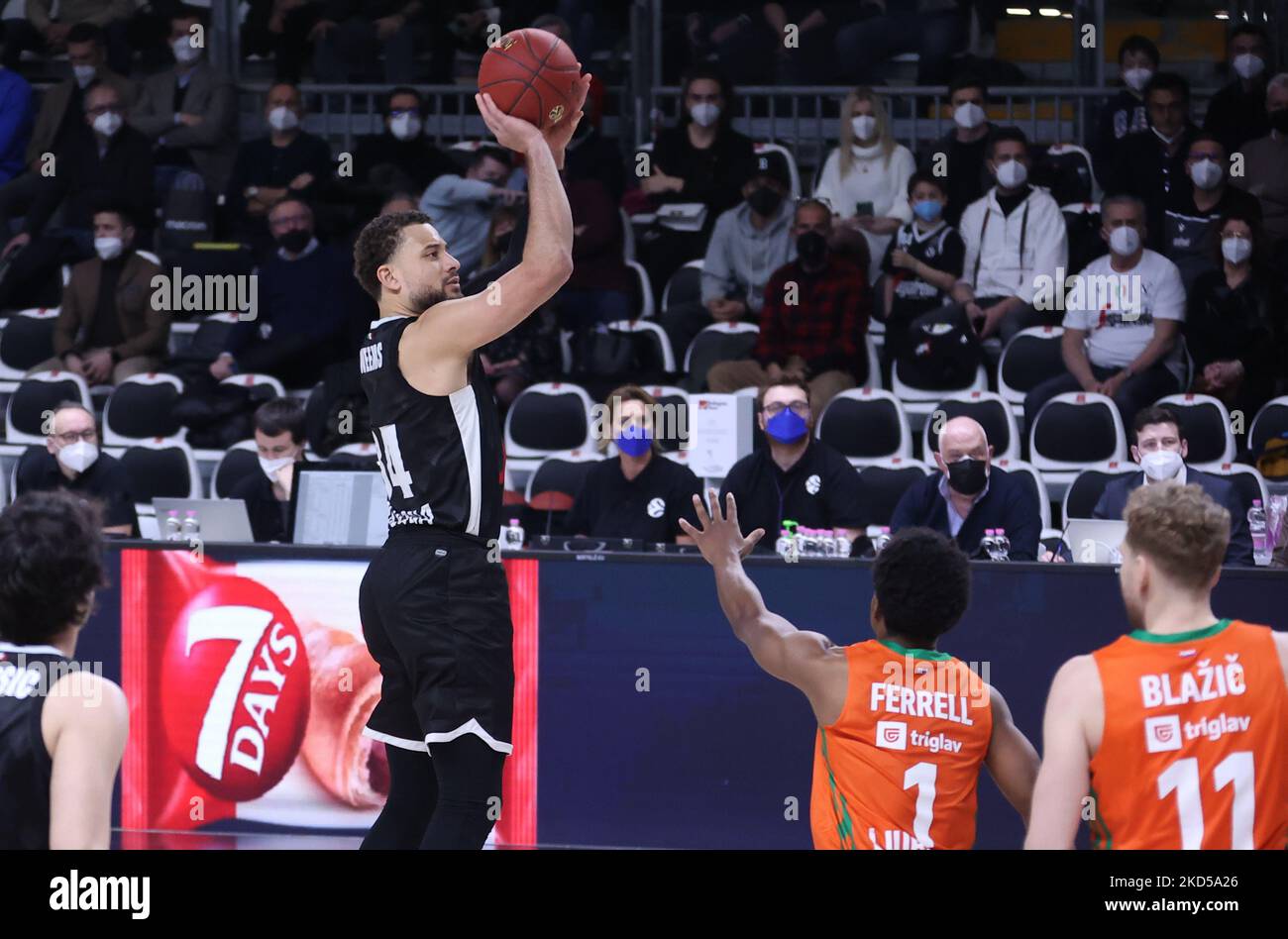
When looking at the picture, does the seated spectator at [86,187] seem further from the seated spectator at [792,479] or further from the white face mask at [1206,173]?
the white face mask at [1206,173]

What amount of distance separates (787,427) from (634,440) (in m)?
0.71

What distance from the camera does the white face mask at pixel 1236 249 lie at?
9547mm

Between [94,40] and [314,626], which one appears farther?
[94,40]

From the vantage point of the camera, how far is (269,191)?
1163cm

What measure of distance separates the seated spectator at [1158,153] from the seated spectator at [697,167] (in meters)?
2.32

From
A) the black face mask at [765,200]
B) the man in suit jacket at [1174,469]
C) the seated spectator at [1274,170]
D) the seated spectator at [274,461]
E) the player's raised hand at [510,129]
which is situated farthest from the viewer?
the black face mask at [765,200]

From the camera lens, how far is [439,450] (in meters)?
4.77

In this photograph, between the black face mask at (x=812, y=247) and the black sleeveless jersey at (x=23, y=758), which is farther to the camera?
the black face mask at (x=812, y=247)

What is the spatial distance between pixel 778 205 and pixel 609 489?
312 cm

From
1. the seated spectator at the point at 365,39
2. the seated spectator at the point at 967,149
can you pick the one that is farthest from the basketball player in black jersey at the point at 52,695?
the seated spectator at the point at 365,39

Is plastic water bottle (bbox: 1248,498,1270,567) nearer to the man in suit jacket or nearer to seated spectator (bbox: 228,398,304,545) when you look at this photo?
the man in suit jacket

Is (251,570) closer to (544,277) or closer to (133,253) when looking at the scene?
(544,277)

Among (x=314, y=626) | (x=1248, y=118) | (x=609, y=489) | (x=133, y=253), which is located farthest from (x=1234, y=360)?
(x=133, y=253)

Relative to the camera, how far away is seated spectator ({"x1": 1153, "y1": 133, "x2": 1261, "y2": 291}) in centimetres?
1003
